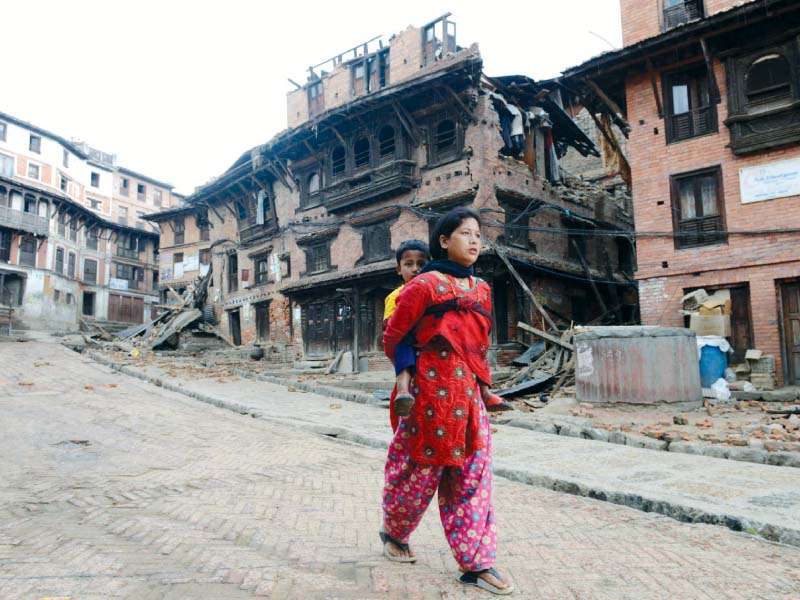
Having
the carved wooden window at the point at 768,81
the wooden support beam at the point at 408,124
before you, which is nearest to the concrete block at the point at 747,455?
the carved wooden window at the point at 768,81

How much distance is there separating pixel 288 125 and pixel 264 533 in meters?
26.4

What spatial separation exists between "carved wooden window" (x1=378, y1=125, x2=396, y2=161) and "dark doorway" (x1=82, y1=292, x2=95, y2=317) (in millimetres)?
37389

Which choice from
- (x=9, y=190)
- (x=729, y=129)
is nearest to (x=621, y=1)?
A: (x=729, y=129)

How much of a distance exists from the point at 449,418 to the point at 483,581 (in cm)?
78

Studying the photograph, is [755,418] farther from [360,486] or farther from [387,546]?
[387,546]

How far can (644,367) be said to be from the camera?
10367 mm

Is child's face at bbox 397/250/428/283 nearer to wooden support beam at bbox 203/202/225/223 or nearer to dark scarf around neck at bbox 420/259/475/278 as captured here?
dark scarf around neck at bbox 420/259/475/278

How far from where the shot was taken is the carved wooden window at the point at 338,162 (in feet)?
76.7

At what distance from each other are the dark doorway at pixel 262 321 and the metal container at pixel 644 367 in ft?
67.1

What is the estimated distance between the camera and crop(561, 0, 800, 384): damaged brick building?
1287 cm

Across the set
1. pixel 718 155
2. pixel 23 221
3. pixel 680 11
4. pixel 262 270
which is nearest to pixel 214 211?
pixel 262 270

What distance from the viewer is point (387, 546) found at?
10.4 ft

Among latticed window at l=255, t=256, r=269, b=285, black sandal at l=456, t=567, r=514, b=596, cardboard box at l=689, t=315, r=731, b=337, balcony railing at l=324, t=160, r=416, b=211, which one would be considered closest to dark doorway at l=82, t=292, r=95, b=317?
latticed window at l=255, t=256, r=269, b=285

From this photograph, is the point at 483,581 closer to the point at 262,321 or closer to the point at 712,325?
the point at 712,325
